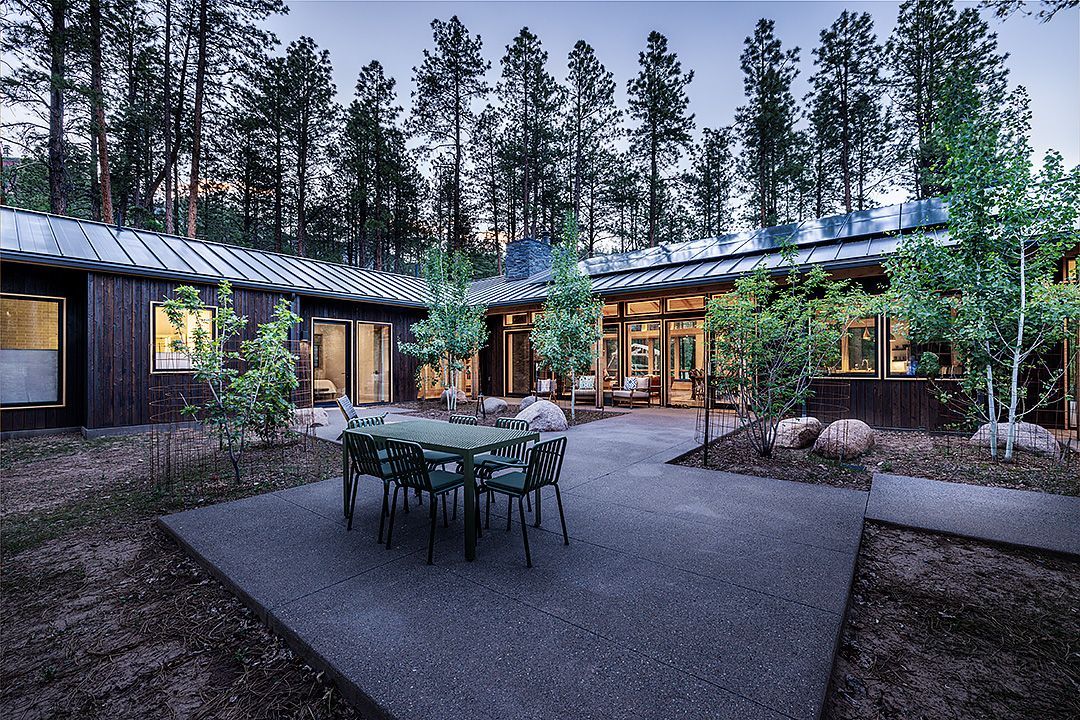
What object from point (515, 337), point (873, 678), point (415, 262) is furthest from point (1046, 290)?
point (415, 262)

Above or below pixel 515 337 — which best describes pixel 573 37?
above

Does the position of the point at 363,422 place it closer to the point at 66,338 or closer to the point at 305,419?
the point at 305,419

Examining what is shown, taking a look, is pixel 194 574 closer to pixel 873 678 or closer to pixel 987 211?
pixel 873 678

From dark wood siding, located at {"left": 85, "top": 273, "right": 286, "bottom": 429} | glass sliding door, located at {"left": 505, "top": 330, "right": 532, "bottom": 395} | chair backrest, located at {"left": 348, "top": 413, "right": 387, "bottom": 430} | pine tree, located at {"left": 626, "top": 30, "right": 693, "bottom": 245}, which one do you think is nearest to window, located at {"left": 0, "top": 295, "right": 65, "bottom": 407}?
dark wood siding, located at {"left": 85, "top": 273, "right": 286, "bottom": 429}

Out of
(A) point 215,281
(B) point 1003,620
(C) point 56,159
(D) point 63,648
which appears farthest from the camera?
(C) point 56,159

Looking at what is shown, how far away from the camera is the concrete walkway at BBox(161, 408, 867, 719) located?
171 centimetres

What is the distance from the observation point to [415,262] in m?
26.9

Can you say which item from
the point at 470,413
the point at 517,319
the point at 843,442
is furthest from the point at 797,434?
the point at 517,319

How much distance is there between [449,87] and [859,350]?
16739 millimetres

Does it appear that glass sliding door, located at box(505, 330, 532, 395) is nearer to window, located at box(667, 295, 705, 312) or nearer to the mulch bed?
the mulch bed

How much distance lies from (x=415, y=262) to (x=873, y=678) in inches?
1076

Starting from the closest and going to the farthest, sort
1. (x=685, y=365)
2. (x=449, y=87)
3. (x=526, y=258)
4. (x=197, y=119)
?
(x=685, y=365) → (x=197, y=119) → (x=526, y=258) → (x=449, y=87)

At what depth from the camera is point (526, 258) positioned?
15781 mm

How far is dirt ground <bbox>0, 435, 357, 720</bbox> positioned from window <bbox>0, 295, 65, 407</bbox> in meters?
4.94
